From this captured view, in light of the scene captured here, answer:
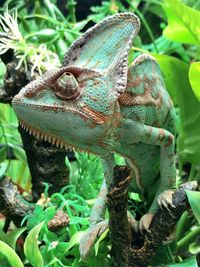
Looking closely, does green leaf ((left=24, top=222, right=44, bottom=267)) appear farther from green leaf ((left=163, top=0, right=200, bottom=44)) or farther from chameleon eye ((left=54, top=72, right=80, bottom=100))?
green leaf ((left=163, top=0, right=200, bottom=44))

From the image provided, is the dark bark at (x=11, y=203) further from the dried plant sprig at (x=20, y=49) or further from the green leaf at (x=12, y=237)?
the dried plant sprig at (x=20, y=49)

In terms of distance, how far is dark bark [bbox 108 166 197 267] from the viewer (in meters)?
1.22

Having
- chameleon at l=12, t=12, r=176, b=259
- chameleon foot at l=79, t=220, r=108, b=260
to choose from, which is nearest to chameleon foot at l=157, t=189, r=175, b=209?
chameleon at l=12, t=12, r=176, b=259

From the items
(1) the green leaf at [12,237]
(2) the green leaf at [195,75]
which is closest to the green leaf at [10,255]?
(1) the green leaf at [12,237]

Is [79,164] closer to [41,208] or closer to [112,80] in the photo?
[41,208]

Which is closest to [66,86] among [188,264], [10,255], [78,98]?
[78,98]

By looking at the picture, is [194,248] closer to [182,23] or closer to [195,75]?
[195,75]

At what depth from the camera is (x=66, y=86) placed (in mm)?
1271

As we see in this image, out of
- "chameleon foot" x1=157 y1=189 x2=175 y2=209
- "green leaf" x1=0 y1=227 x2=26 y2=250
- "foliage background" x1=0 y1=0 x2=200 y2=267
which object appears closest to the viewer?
"chameleon foot" x1=157 y1=189 x2=175 y2=209

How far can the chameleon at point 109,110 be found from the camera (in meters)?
1.28

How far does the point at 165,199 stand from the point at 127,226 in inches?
6.1

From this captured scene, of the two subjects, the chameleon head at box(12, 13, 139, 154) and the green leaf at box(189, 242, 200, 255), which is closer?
the chameleon head at box(12, 13, 139, 154)

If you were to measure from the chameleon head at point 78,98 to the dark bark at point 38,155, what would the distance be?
0.32 meters

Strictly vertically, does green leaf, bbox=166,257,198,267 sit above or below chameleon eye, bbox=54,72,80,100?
below
